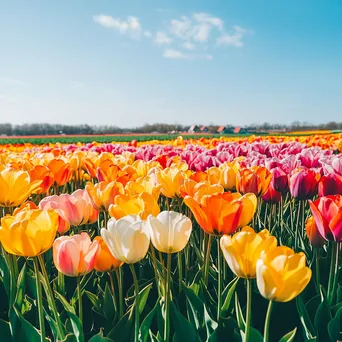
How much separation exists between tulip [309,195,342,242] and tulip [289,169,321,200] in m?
0.63

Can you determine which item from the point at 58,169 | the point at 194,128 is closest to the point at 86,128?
the point at 194,128

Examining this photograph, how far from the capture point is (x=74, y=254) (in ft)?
A: 3.92

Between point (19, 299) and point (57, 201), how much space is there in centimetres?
43

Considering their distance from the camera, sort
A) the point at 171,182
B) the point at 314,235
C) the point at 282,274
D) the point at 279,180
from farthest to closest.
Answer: the point at 279,180
the point at 171,182
the point at 314,235
the point at 282,274

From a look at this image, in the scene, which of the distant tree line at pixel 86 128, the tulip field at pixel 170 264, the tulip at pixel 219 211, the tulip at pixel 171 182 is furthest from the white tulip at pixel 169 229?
the distant tree line at pixel 86 128

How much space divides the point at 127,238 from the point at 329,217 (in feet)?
2.35

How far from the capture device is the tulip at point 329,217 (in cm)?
135

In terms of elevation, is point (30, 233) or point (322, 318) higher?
point (30, 233)

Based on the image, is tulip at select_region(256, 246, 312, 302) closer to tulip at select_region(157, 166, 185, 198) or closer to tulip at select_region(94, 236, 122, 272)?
tulip at select_region(94, 236, 122, 272)

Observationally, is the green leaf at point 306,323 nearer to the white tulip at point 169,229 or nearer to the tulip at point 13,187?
the white tulip at point 169,229

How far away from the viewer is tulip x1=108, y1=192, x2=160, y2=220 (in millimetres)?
1419

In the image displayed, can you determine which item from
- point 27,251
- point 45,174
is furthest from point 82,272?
point 45,174

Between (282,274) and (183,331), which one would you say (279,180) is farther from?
(282,274)

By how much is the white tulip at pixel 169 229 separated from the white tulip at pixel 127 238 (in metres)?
0.04
